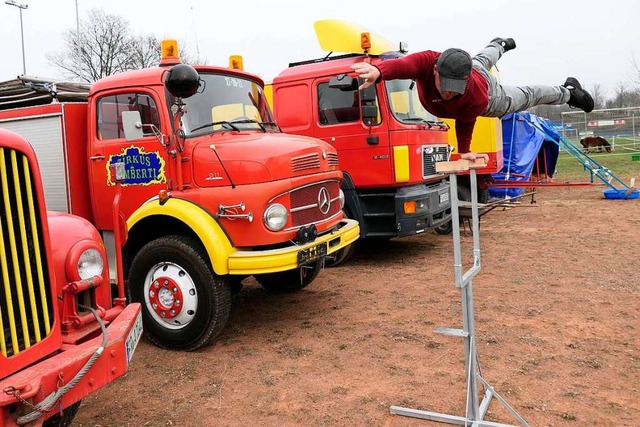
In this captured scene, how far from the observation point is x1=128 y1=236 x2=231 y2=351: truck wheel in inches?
184

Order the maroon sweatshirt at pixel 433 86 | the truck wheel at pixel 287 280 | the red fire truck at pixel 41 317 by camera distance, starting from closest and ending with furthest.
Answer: the red fire truck at pixel 41 317, the maroon sweatshirt at pixel 433 86, the truck wheel at pixel 287 280

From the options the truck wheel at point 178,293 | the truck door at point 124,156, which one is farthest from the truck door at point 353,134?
the truck wheel at point 178,293

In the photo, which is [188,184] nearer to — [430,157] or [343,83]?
[343,83]

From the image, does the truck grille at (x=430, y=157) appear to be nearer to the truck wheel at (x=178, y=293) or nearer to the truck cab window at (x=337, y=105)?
the truck cab window at (x=337, y=105)

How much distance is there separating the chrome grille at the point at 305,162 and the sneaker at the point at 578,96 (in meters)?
2.36

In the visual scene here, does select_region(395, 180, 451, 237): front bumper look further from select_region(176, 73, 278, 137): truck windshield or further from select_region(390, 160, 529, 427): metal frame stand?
select_region(390, 160, 529, 427): metal frame stand

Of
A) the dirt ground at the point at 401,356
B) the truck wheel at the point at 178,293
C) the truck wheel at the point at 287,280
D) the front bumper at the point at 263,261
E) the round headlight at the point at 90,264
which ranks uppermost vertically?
the round headlight at the point at 90,264

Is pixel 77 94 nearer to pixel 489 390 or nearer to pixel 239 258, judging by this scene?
pixel 239 258

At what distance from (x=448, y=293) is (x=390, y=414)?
2.85 meters

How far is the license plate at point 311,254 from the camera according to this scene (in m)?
4.72

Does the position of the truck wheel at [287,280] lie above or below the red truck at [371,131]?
below

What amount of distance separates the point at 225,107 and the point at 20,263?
2990 millimetres

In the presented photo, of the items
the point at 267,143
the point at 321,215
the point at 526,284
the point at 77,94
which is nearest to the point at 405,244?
the point at 526,284

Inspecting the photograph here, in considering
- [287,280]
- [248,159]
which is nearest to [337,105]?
[287,280]
